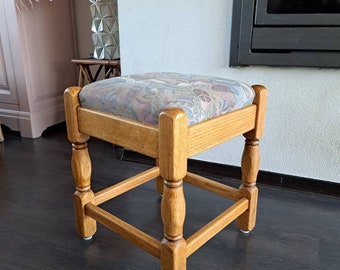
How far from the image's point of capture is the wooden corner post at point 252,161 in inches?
29.4

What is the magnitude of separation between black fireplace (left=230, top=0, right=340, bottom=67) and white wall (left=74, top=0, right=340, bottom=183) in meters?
0.04

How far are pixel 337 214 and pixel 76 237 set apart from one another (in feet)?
2.40

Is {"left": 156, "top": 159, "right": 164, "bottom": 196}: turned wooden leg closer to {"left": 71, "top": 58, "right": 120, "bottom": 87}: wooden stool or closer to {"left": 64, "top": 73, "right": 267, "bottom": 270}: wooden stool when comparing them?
{"left": 64, "top": 73, "right": 267, "bottom": 270}: wooden stool

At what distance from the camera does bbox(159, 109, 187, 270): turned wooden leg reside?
53 cm

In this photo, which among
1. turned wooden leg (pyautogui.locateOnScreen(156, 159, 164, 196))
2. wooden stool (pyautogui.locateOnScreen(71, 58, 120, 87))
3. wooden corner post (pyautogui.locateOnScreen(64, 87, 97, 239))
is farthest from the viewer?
wooden stool (pyautogui.locateOnScreen(71, 58, 120, 87))

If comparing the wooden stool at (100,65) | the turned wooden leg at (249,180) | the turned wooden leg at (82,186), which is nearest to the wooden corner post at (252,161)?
the turned wooden leg at (249,180)

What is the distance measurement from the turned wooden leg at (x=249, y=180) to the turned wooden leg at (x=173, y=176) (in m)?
0.26

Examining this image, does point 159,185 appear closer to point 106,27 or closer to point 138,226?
point 138,226

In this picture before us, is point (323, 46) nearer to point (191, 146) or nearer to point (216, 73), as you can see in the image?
point (216, 73)

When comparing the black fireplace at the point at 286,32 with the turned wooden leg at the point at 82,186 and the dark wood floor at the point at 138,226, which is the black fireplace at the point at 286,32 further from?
the turned wooden leg at the point at 82,186

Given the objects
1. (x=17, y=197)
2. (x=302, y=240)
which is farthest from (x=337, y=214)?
(x=17, y=197)

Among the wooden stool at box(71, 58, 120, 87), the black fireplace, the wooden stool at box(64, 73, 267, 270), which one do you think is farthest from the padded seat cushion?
the wooden stool at box(71, 58, 120, 87)

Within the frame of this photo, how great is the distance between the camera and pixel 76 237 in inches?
32.7

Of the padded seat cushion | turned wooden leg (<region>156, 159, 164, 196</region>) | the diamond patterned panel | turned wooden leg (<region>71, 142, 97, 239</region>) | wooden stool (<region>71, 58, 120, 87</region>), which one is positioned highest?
the diamond patterned panel
